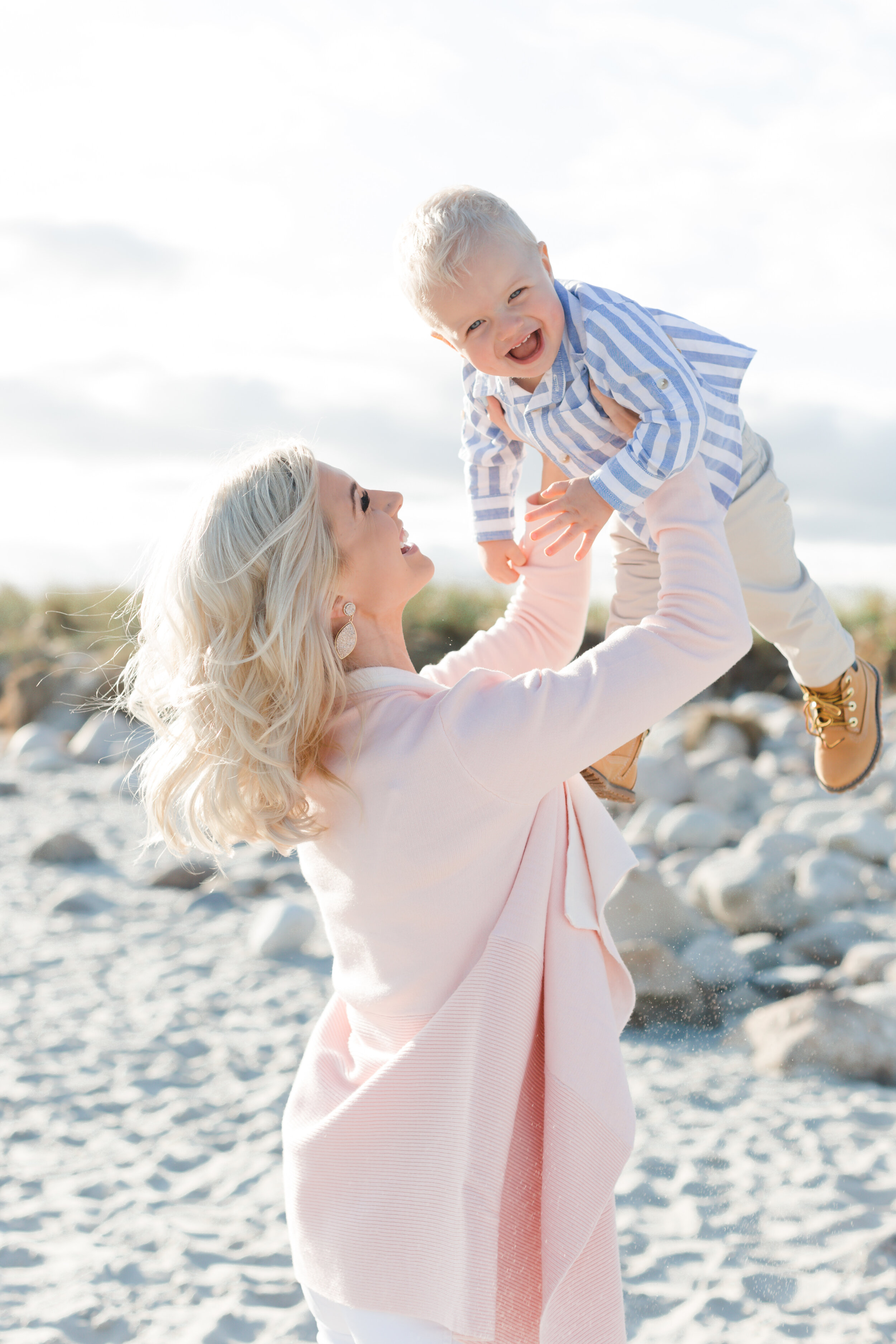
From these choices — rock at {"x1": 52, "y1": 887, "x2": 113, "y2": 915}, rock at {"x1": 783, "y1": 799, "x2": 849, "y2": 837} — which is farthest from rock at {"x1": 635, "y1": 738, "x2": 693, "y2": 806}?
rock at {"x1": 52, "y1": 887, "x2": 113, "y2": 915}

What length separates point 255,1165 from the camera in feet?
13.5

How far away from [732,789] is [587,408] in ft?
19.7

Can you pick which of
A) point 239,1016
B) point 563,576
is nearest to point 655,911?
point 239,1016

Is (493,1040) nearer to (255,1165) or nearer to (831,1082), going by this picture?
(255,1165)

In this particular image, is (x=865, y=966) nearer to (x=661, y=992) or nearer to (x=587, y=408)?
(x=661, y=992)

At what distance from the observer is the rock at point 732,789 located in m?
7.86

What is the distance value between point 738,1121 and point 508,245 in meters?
3.21

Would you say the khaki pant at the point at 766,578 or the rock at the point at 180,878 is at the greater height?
the khaki pant at the point at 766,578

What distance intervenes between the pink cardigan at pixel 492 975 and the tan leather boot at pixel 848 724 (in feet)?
4.02

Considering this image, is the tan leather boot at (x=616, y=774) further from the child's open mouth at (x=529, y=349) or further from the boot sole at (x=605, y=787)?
the child's open mouth at (x=529, y=349)

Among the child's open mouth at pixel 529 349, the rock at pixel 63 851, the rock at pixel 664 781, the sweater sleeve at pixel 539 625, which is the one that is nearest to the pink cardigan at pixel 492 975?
the sweater sleeve at pixel 539 625

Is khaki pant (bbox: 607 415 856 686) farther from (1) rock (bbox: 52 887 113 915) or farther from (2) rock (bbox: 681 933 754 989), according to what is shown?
(1) rock (bbox: 52 887 113 915)

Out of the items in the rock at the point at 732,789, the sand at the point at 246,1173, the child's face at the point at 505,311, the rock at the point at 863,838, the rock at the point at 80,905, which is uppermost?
the child's face at the point at 505,311

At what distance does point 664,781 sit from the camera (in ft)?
26.5
